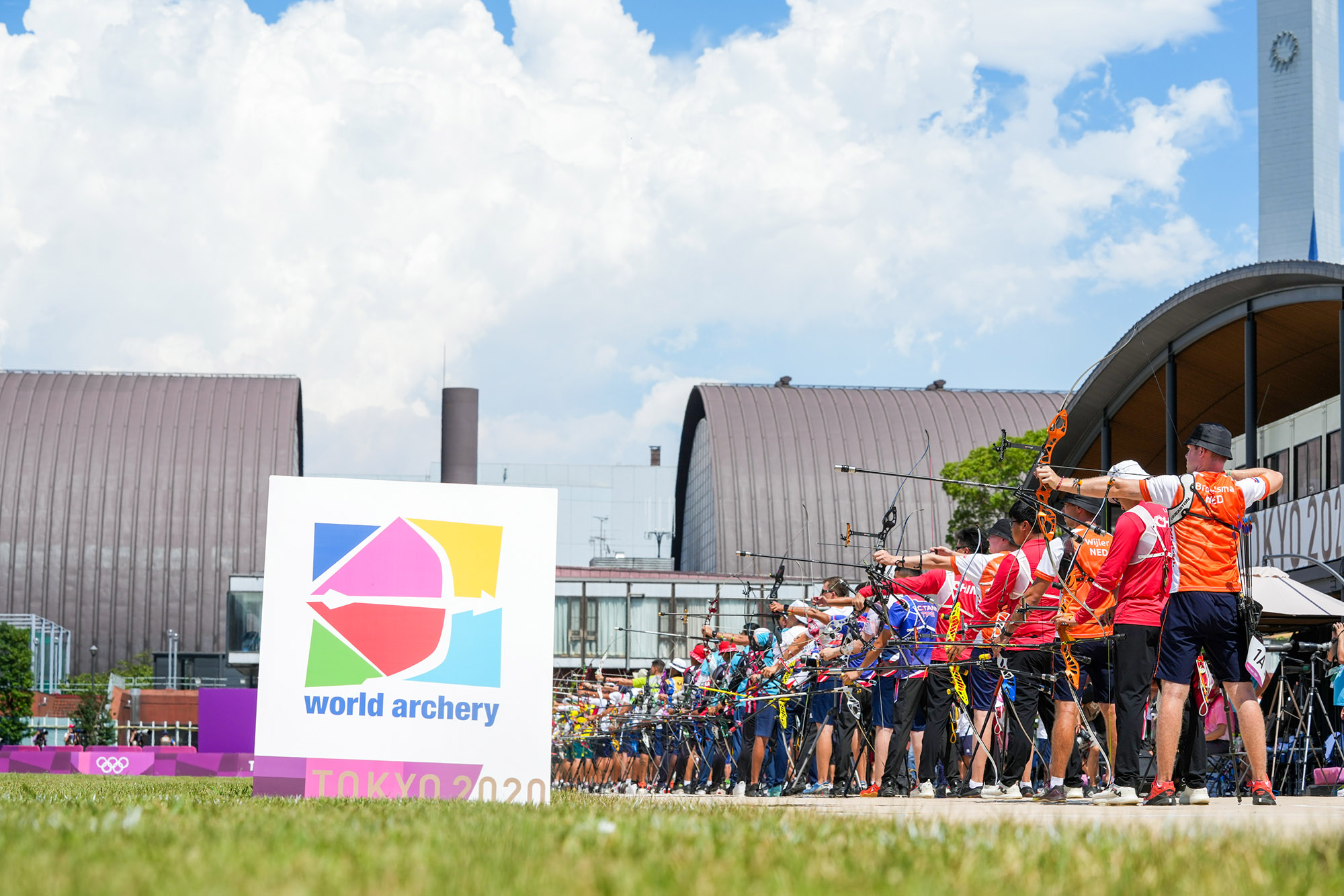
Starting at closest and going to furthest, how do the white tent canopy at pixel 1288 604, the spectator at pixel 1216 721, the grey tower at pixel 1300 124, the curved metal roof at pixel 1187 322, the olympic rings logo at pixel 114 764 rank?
the spectator at pixel 1216 721 → the white tent canopy at pixel 1288 604 → the curved metal roof at pixel 1187 322 → the olympic rings logo at pixel 114 764 → the grey tower at pixel 1300 124

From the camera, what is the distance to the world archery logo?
9102 mm

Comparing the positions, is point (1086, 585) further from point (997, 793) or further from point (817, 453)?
point (817, 453)

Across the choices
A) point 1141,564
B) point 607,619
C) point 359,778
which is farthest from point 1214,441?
point 607,619

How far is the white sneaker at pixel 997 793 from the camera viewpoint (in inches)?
430

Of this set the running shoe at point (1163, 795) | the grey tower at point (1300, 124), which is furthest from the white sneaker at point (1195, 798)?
the grey tower at point (1300, 124)

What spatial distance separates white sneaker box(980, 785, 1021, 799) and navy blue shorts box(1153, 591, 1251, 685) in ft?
8.86

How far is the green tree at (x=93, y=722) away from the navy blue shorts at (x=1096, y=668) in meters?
59.3

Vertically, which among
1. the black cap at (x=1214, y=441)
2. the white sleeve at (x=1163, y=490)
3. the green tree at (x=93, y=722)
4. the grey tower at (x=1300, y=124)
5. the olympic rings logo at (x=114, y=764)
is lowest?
the green tree at (x=93, y=722)

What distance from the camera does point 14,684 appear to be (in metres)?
56.2

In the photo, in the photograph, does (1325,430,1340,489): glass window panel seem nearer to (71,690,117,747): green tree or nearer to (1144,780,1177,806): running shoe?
(1144,780,1177,806): running shoe

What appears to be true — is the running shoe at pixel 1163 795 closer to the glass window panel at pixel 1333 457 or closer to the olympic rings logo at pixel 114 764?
the glass window panel at pixel 1333 457

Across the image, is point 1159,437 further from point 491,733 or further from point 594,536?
point 594,536

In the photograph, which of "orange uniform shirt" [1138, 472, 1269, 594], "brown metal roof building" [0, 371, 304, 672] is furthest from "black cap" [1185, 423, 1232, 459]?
"brown metal roof building" [0, 371, 304, 672]

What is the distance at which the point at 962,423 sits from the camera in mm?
83500
